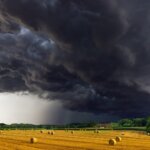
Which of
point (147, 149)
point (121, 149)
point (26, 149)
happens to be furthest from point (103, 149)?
point (26, 149)

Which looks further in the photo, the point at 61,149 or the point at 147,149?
the point at 147,149

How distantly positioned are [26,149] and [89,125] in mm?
127371

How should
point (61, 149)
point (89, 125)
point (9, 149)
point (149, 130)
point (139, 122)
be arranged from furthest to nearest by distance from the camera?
point (89, 125)
point (139, 122)
point (149, 130)
point (61, 149)
point (9, 149)

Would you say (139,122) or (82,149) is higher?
(139,122)

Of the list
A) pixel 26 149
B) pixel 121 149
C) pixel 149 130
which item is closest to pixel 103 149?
pixel 121 149

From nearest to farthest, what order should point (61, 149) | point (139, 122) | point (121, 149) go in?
point (61, 149)
point (121, 149)
point (139, 122)

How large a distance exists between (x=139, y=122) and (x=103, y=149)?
116m

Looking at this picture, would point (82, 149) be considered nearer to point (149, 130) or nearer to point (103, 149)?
point (103, 149)

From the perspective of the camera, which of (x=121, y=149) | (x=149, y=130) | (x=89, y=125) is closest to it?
(x=121, y=149)

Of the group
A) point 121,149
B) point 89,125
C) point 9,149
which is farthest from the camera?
point 89,125

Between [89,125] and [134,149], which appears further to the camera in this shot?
[89,125]

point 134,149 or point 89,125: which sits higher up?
point 89,125

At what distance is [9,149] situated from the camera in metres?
29.9

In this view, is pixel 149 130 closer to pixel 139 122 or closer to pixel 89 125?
pixel 139 122
